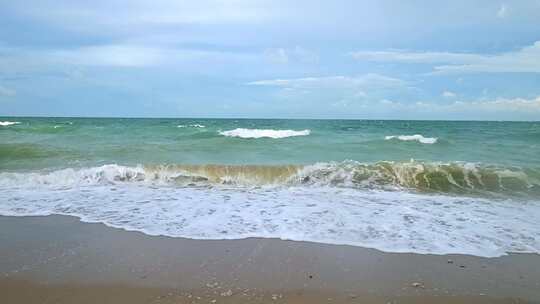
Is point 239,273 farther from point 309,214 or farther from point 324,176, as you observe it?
point 324,176

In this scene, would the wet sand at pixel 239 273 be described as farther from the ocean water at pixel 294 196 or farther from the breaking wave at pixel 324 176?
the breaking wave at pixel 324 176

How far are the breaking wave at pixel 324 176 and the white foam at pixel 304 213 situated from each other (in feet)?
2.56

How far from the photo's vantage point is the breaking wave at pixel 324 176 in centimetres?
980

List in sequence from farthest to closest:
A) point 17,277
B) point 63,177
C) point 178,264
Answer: point 63,177 → point 178,264 → point 17,277

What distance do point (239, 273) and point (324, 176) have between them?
6.82m

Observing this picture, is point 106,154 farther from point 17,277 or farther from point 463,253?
point 463,253

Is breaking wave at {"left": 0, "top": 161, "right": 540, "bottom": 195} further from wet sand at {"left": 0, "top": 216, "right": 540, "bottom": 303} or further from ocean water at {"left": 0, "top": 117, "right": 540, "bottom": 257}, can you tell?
wet sand at {"left": 0, "top": 216, "right": 540, "bottom": 303}

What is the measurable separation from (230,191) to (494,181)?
670 cm

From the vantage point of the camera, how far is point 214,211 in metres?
6.76

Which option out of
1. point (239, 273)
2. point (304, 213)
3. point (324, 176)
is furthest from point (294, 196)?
point (239, 273)

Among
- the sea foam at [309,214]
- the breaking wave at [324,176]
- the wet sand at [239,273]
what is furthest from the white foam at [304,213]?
the breaking wave at [324,176]

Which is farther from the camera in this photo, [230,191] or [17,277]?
[230,191]

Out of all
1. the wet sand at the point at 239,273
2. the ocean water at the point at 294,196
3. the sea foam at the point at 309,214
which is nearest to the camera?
the wet sand at the point at 239,273

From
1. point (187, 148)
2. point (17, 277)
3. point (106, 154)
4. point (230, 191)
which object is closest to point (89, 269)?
point (17, 277)
